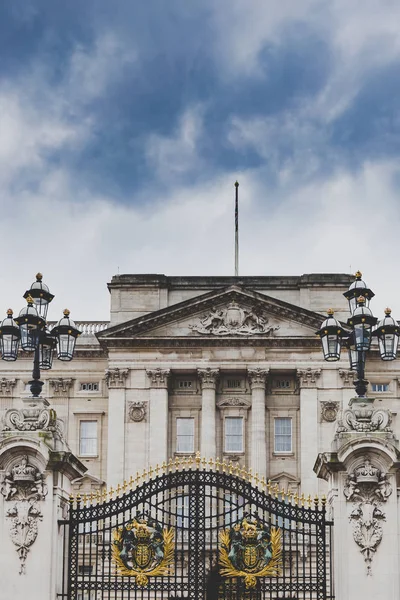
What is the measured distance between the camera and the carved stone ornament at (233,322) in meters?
62.2

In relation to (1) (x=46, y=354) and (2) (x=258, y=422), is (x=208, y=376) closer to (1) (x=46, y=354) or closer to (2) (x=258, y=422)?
(2) (x=258, y=422)

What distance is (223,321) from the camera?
6244 centimetres

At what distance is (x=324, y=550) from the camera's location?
2109 centimetres

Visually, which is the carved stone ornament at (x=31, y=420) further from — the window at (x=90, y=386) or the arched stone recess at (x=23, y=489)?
the window at (x=90, y=386)

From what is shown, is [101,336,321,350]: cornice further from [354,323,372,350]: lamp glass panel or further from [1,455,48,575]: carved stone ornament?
[1,455,48,575]: carved stone ornament

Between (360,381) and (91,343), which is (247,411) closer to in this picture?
(91,343)

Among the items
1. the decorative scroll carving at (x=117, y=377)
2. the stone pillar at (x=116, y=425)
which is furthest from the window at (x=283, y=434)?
the decorative scroll carving at (x=117, y=377)

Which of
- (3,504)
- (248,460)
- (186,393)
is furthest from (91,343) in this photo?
(3,504)

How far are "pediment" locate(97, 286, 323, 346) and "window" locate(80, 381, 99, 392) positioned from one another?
10.7 feet

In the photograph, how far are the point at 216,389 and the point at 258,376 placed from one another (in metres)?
2.59

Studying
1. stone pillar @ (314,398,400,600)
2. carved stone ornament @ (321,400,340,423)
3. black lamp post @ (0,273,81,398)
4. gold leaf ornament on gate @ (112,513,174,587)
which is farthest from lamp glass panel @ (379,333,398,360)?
carved stone ornament @ (321,400,340,423)

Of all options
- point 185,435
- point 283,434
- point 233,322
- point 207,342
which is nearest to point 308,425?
point 283,434

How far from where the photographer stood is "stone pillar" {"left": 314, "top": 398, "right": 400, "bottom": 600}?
20.6 m

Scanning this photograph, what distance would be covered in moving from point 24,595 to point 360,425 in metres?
7.07
